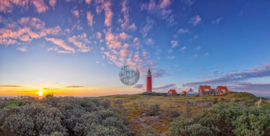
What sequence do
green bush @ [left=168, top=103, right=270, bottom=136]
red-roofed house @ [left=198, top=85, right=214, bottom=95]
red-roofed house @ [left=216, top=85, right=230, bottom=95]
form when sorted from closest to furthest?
green bush @ [left=168, top=103, right=270, bottom=136], red-roofed house @ [left=216, top=85, right=230, bottom=95], red-roofed house @ [left=198, top=85, right=214, bottom=95]

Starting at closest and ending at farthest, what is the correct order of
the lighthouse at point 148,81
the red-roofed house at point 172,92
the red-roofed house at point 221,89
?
the red-roofed house at point 221,89, the red-roofed house at point 172,92, the lighthouse at point 148,81

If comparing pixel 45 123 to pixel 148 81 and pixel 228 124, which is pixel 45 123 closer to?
pixel 228 124

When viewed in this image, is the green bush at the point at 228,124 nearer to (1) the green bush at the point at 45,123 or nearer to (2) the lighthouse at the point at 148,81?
(1) the green bush at the point at 45,123

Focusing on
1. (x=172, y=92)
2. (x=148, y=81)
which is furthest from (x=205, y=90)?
(x=148, y=81)

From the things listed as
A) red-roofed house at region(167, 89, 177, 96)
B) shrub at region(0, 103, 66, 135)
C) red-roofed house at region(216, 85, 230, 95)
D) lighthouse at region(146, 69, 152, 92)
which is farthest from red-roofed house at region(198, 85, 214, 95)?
shrub at region(0, 103, 66, 135)

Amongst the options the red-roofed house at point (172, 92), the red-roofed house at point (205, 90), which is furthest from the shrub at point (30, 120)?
the red-roofed house at point (172, 92)

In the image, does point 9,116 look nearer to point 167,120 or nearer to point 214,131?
point 214,131

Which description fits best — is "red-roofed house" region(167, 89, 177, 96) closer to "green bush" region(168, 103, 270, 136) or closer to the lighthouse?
the lighthouse

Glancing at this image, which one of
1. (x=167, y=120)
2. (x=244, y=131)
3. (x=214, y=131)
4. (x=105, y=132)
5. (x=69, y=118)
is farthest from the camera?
(x=167, y=120)

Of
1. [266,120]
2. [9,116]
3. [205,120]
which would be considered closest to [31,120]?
[9,116]

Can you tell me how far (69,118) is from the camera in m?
7.14

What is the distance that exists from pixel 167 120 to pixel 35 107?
31.6 feet

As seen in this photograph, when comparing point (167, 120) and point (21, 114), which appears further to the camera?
point (167, 120)

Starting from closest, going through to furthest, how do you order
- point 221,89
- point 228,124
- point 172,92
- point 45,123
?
point 45,123 → point 228,124 → point 221,89 → point 172,92
